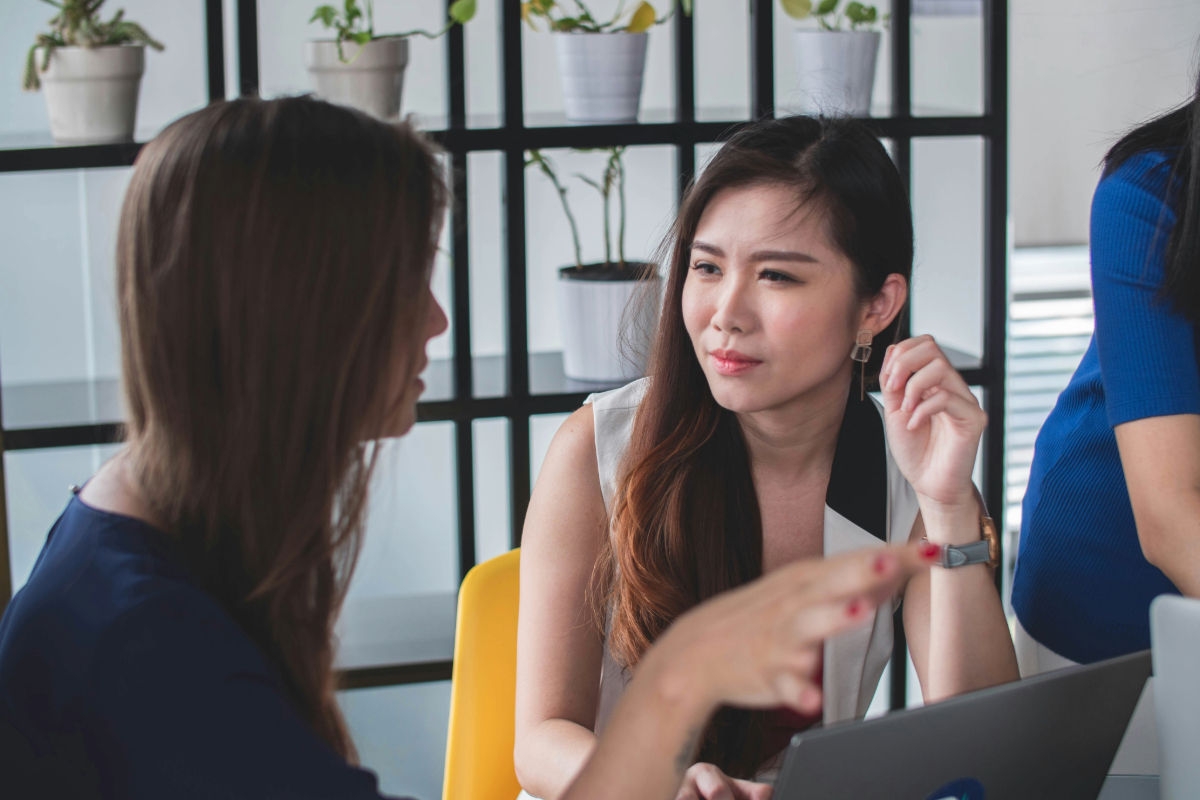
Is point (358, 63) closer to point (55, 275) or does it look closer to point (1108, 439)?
point (55, 275)

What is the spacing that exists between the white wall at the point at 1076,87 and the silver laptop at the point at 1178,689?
2337 mm

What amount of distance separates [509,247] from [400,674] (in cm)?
79

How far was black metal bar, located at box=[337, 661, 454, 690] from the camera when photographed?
244 centimetres

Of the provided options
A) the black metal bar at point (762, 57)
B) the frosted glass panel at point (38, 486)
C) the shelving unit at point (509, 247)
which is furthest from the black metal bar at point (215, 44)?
the black metal bar at point (762, 57)

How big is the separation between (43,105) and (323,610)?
187 cm

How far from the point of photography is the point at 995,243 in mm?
2549

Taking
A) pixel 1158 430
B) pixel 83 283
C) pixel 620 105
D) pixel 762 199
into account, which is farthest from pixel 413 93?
pixel 1158 430

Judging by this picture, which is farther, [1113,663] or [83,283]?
[83,283]

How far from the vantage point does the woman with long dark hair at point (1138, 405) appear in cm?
144

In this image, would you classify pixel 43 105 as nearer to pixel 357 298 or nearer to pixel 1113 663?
pixel 357 298

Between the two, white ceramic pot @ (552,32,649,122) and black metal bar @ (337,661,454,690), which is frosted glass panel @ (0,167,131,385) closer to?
black metal bar @ (337,661,454,690)

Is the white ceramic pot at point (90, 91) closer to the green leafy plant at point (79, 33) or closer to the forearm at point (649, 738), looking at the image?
the green leafy plant at point (79, 33)

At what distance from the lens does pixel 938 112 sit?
2.54 metres

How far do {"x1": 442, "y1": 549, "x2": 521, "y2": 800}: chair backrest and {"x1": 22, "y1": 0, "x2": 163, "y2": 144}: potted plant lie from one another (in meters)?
1.09
